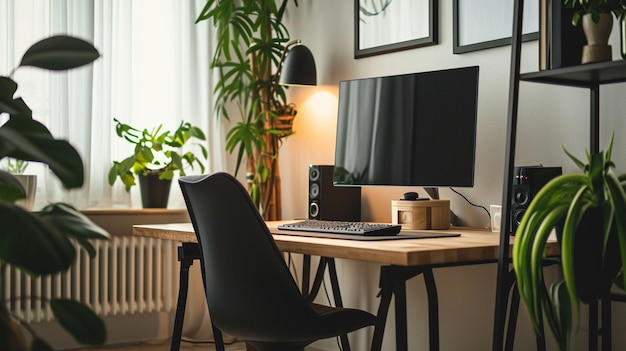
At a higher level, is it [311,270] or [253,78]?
[253,78]

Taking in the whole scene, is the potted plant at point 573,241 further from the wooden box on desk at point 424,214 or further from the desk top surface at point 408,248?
the wooden box on desk at point 424,214

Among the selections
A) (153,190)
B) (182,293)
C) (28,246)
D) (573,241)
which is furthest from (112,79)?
(28,246)

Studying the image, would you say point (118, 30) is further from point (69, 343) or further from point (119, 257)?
point (69, 343)

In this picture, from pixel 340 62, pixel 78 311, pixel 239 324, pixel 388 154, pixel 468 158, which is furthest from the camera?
pixel 340 62

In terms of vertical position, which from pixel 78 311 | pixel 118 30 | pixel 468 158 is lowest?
pixel 78 311

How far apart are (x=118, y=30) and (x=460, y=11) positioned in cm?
172

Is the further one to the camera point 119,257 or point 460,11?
point 119,257

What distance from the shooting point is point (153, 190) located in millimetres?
3859

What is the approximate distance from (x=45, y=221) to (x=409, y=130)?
5.70 feet

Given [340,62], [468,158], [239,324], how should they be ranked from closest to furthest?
[239,324], [468,158], [340,62]

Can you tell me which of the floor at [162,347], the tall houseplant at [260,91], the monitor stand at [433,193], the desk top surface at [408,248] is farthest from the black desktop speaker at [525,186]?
the floor at [162,347]

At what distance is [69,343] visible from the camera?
3830 millimetres

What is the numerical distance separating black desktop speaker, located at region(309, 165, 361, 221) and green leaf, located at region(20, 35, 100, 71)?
192 centimetres

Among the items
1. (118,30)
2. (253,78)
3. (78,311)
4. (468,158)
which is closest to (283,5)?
(253,78)
